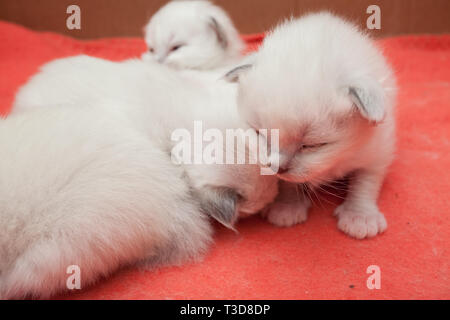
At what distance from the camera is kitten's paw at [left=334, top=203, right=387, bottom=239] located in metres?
1.48

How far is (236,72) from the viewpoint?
53.2 inches

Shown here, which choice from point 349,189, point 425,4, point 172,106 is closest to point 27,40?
point 172,106

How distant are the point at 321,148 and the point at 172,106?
1.96ft

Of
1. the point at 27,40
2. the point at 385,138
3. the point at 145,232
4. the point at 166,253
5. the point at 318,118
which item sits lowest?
the point at 166,253

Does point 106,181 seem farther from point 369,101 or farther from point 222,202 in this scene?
point 369,101

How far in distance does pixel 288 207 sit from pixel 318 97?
0.56m

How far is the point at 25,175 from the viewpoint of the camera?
1189 millimetres

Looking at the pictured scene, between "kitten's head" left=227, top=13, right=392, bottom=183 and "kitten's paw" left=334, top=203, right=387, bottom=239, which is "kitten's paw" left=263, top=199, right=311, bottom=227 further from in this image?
"kitten's head" left=227, top=13, right=392, bottom=183

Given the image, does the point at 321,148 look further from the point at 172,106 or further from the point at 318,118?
the point at 172,106

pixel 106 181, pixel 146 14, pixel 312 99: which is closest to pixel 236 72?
pixel 312 99

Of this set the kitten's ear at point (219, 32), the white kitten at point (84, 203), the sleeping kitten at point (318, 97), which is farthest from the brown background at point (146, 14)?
→ the white kitten at point (84, 203)

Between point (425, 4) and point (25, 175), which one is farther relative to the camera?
point (425, 4)

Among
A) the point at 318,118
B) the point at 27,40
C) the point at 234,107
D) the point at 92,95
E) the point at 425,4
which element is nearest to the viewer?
the point at 318,118

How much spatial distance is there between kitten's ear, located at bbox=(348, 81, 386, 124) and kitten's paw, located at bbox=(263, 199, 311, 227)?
0.54m
